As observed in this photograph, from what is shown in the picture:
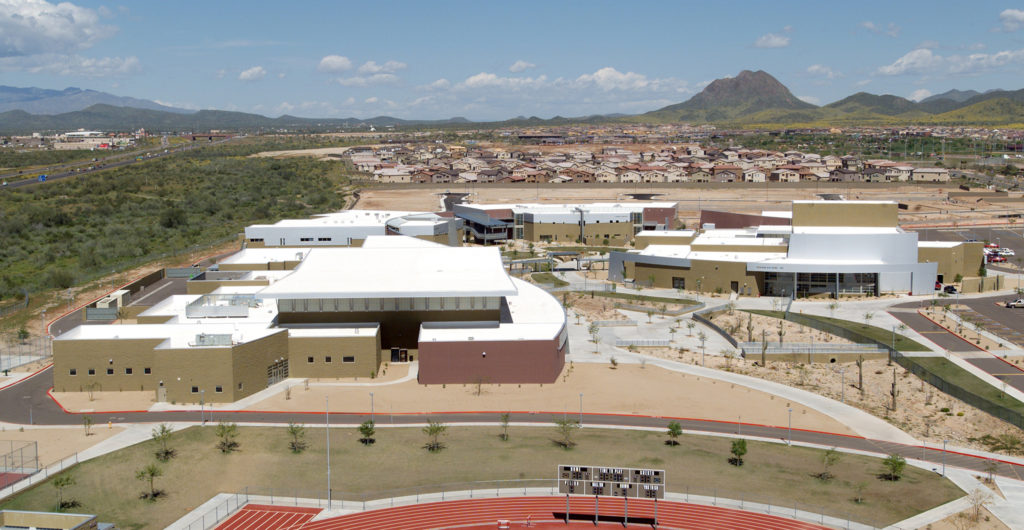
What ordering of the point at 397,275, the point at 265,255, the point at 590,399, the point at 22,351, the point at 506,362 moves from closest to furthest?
the point at 590,399, the point at 506,362, the point at 22,351, the point at 397,275, the point at 265,255

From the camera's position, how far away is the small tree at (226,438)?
45531 millimetres

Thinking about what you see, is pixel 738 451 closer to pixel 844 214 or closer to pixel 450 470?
pixel 450 470

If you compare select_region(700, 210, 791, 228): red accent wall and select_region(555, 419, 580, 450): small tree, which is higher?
select_region(700, 210, 791, 228): red accent wall

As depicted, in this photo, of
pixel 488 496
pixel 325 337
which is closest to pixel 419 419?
pixel 325 337

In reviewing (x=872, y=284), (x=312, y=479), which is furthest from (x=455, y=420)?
(x=872, y=284)

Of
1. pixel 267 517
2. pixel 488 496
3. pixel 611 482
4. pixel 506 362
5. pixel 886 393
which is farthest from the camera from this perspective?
pixel 506 362

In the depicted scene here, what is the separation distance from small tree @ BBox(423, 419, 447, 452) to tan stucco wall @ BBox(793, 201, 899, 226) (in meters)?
57.1

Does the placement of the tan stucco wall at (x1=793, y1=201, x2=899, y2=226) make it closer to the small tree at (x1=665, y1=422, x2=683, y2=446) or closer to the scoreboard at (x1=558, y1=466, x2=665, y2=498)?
the small tree at (x1=665, y1=422, x2=683, y2=446)

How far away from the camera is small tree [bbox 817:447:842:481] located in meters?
42.5

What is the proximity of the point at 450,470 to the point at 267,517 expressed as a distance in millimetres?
9183

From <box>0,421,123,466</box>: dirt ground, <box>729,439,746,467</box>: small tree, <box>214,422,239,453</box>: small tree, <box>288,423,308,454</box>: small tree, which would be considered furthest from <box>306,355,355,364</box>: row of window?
<box>729,439,746,467</box>: small tree

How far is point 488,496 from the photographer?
132 ft

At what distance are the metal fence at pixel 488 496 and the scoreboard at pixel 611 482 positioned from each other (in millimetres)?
2763

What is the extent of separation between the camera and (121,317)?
69312 millimetres
